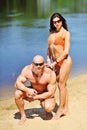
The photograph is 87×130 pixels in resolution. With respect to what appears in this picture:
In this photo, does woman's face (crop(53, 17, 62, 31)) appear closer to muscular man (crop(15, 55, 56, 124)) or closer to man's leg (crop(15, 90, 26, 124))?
muscular man (crop(15, 55, 56, 124))

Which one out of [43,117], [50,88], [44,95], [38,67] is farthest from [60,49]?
[43,117]

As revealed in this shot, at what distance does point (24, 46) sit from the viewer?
16562mm

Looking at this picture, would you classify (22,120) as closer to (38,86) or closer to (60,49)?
(38,86)

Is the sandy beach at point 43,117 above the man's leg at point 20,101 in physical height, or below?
below

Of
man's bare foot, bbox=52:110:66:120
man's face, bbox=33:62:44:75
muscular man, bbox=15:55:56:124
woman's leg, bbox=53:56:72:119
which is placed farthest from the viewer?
man's bare foot, bbox=52:110:66:120

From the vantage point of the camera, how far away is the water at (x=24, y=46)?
12.6 meters

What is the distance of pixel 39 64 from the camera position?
6.93m

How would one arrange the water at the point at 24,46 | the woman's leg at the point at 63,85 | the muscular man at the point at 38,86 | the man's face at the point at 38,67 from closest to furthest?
the man's face at the point at 38,67 → the muscular man at the point at 38,86 → the woman's leg at the point at 63,85 → the water at the point at 24,46

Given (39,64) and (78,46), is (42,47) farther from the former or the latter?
(39,64)

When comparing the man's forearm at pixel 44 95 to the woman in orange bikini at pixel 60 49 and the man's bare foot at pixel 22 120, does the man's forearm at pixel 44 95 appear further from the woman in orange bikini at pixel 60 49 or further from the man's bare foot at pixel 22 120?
the man's bare foot at pixel 22 120

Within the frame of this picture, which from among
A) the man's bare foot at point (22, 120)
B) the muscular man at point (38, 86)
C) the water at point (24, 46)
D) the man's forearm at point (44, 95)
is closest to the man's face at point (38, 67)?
the muscular man at point (38, 86)

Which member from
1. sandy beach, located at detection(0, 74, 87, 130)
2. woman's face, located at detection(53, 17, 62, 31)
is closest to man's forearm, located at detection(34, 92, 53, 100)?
sandy beach, located at detection(0, 74, 87, 130)

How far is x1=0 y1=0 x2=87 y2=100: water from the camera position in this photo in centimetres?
1263

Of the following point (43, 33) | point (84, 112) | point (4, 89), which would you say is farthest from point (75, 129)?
point (43, 33)
